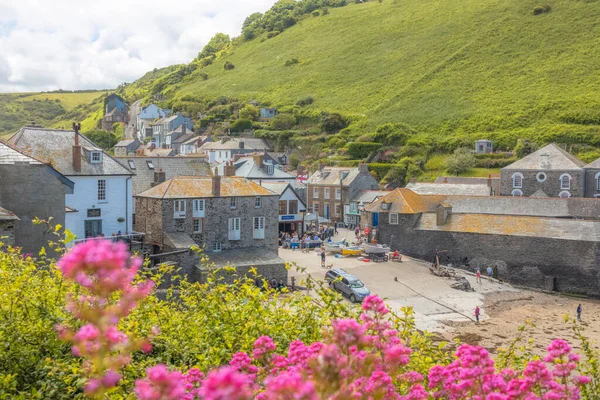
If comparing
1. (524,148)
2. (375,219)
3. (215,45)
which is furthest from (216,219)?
(215,45)

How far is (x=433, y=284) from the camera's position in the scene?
32.6m

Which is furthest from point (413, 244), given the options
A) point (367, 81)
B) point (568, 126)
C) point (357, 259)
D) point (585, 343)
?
point (367, 81)

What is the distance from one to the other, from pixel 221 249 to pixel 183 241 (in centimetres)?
341

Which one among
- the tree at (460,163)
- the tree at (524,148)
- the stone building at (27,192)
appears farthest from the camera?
the tree at (524,148)

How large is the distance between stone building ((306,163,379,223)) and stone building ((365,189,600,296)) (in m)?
11.0

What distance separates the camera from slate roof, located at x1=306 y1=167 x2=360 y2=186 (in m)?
57.0

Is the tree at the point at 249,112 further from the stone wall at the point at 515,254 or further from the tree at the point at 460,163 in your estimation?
the stone wall at the point at 515,254

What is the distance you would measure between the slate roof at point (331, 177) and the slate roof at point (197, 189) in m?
23.5

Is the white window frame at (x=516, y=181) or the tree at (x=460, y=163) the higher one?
the tree at (x=460, y=163)

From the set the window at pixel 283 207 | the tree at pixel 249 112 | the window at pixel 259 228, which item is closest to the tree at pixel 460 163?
the window at pixel 283 207

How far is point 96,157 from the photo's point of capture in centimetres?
2912

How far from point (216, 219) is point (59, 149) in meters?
9.32

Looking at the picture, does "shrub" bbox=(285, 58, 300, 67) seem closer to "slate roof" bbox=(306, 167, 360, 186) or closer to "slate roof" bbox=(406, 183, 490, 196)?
"slate roof" bbox=(306, 167, 360, 186)

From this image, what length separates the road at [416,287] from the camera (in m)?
27.2
